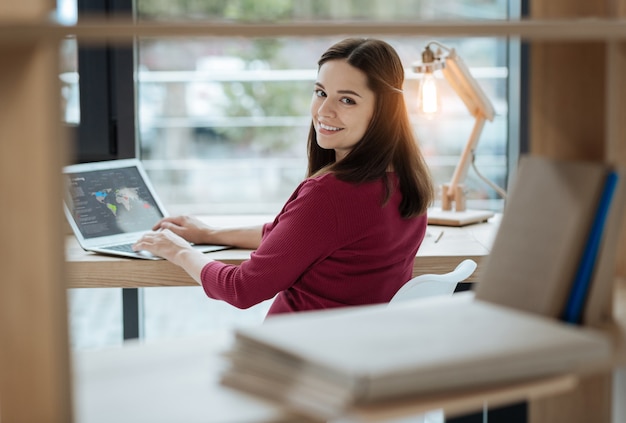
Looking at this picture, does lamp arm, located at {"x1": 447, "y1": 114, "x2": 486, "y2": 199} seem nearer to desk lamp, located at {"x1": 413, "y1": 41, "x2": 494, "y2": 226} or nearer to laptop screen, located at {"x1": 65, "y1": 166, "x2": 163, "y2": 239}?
desk lamp, located at {"x1": 413, "y1": 41, "x2": 494, "y2": 226}

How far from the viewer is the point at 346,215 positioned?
190 centimetres

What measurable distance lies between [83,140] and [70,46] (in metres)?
0.30

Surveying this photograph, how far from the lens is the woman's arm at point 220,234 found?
2.37 meters

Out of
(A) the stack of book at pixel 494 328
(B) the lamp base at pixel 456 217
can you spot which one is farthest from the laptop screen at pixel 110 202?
(A) the stack of book at pixel 494 328

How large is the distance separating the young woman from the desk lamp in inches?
22.2

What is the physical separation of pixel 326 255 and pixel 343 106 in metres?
0.38

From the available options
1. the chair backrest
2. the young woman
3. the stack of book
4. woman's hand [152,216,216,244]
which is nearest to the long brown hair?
the young woman

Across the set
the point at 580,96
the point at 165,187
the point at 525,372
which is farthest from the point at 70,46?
the point at 165,187

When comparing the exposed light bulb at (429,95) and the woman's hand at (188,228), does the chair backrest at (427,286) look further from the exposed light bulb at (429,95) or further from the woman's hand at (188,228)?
the exposed light bulb at (429,95)

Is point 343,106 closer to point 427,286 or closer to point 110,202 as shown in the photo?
point 427,286

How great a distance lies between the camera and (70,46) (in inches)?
117

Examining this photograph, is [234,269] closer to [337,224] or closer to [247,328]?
[337,224]

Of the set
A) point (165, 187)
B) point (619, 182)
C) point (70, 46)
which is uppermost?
point (70, 46)

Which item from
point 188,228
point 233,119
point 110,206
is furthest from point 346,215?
point 233,119
